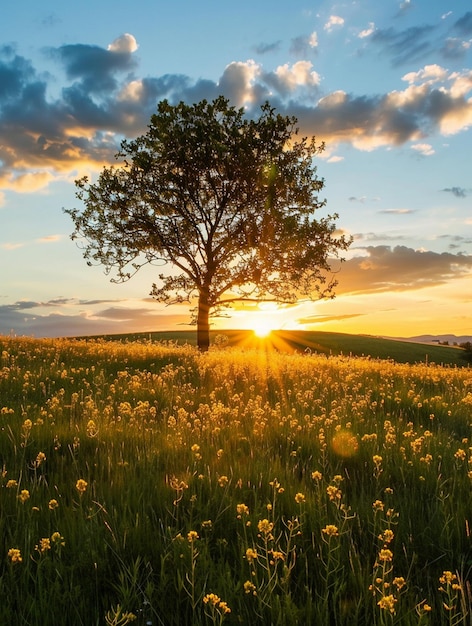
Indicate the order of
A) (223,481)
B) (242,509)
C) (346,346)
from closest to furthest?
1. (242,509)
2. (223,481)
3. (346,346)

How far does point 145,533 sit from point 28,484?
1.72m

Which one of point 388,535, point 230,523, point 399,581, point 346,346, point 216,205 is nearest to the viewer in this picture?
point 399,581

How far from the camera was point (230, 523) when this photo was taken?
3.98 metres

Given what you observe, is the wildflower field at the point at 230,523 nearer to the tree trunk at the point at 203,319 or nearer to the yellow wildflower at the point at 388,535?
the yellow wildflower at the point at 388,535

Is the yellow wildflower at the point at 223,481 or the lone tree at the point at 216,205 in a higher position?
the lone tree at the point at 216,205

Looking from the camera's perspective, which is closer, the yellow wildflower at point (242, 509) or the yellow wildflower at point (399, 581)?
the yellow wildflower at point (399, 581)

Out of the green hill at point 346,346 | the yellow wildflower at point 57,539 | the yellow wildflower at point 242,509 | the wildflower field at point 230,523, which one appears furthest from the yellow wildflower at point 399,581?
the green hill at point 346,346

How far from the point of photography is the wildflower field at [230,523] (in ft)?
9.75

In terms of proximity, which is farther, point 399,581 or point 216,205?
point 216,205

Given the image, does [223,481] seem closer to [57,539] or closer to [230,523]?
[230,523]

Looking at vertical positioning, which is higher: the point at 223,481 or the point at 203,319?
the point at 203,319

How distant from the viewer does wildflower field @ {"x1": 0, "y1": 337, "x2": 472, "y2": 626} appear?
9.75 ft

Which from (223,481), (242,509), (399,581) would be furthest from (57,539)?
(399,581)

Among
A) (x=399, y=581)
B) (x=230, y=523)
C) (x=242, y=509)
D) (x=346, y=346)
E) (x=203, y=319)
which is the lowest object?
(x=346, y=346)
